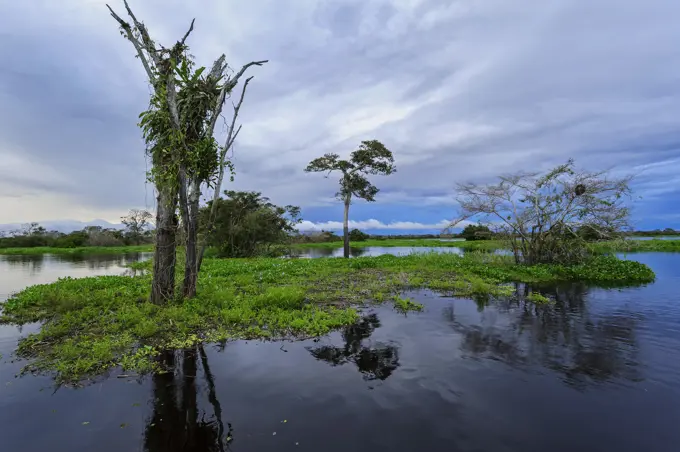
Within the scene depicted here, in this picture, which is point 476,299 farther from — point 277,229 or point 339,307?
point 277,229

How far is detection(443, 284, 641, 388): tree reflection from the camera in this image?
735 centimetres

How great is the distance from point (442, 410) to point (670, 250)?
51.4 m

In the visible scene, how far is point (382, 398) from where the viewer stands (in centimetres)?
602

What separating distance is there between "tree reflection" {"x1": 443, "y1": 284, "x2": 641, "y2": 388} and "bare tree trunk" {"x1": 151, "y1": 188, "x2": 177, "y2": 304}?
9.30 meters

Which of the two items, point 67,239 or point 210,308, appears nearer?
point 210,308

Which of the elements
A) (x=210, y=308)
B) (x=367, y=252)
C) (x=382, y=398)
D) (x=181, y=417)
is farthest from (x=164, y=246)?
(x=367, y=252)

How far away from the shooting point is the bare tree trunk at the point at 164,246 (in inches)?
434

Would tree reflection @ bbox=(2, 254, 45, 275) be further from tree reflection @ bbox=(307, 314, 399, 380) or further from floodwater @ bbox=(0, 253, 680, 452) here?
tree reflection @ bbox=(307, 314, 399, 380)

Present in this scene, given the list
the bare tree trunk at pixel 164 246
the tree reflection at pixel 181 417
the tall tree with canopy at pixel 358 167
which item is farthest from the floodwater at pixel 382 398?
the tall tree with canopy at pixel 358 167

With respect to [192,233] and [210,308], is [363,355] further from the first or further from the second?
[192,233]

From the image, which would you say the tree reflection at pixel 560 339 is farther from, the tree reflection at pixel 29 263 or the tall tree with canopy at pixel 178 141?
the tree reflection at pixel 29 263

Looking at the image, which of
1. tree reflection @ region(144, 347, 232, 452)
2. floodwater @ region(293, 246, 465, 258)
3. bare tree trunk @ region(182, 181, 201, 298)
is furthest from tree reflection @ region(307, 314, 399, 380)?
floodwater @ region(293, 246, 465, 258)

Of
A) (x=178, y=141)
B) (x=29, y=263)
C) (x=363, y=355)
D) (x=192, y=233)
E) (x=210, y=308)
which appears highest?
(x=178, y=141)

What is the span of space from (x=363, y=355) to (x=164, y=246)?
7402mm
